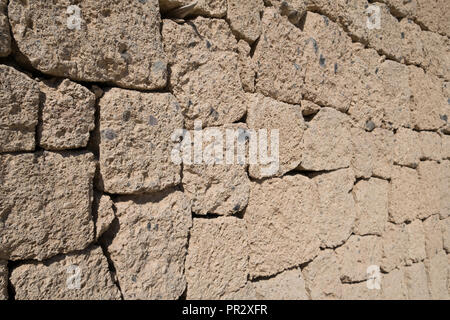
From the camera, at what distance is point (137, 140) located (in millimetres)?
1655

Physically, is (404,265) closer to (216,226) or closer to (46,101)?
(216,226)

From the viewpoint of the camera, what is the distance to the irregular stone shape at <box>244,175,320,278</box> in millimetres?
2178

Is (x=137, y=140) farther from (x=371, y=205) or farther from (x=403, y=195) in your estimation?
(x=403, y=195)

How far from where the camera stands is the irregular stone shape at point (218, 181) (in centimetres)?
190

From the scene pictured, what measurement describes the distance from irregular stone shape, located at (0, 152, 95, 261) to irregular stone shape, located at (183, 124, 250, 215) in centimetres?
51

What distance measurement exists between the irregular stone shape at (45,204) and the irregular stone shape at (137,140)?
0.32 ft

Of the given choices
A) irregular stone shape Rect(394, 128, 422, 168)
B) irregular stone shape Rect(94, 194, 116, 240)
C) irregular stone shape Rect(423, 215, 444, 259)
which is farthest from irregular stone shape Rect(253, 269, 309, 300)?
irregular stone shape Rect(423, 215, 444, 259)

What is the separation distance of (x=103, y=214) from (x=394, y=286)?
2.60m

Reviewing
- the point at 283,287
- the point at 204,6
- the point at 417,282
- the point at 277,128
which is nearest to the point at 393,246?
the point at 417,282

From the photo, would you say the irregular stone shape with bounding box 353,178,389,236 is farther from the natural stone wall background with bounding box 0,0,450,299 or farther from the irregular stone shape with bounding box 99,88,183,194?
the irregular stone shape with bounding box 99,88,183,194

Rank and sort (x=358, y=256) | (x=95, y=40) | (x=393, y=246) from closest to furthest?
(x=95, y=40)
(x=358, y=256)
(x=393, y=246)

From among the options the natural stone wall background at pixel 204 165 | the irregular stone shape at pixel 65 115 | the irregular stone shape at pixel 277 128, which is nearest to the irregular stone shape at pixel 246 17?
the natural stone wall background at pixel 204 165

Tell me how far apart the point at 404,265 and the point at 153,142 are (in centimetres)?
262

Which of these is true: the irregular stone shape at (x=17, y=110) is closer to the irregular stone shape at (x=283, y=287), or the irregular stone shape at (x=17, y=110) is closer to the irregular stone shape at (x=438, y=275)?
the irregular stone shape at (x=283, y=287)
